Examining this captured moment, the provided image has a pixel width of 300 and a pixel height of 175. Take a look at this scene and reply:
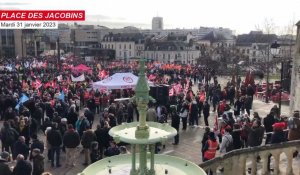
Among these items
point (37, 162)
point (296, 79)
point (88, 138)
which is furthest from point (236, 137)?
point (296, 79)

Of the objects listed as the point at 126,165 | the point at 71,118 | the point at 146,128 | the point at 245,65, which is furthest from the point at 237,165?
the point at 245,65

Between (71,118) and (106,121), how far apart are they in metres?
2.65

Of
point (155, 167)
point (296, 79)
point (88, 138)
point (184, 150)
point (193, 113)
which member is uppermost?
point (296, 79)

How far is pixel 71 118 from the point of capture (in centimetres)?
A: 1653

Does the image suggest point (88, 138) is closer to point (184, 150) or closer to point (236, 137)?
point (184, 150)

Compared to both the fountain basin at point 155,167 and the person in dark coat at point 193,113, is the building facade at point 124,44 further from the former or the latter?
the fountain basin at point 155,167

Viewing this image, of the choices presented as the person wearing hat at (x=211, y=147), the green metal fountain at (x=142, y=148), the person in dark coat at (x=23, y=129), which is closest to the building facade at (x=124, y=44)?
the person in dark coat at (x=23, y=129)

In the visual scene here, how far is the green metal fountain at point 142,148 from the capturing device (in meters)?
5.22

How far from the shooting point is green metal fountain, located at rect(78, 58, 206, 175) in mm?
5219

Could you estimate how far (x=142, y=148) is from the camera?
5422 mm

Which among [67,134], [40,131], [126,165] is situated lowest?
[40,131]

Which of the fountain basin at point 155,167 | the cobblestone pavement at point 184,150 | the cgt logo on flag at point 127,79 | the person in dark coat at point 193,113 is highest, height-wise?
the fountain basin at point 155,167

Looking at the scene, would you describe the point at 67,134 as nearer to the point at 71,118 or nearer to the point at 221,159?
the point at 71,118

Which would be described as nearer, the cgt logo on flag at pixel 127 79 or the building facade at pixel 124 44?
the cgt logo on flag at pixel 127 79
